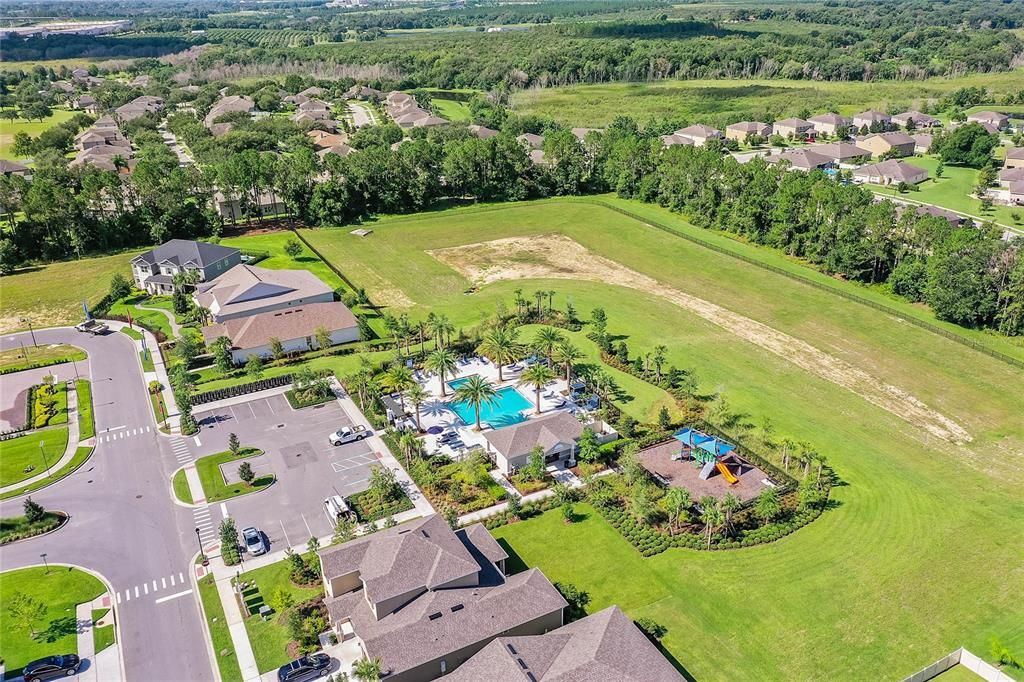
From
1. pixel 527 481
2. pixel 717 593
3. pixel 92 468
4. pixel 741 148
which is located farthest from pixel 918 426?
pixel 741 148

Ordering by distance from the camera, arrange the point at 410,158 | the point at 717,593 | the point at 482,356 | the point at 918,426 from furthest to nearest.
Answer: the point at 410,158 → the point at 482,356 → the point at 918,426 → the point at 717,593

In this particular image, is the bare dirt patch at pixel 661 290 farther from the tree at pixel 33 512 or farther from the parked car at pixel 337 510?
the tree at pixel 33 512

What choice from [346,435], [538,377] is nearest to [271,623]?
[346,435]

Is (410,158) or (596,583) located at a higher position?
(410,158)

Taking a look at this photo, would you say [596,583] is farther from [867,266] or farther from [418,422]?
[867,266]

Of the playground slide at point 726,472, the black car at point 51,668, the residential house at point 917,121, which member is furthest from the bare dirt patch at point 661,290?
the residential house at point 917,121
